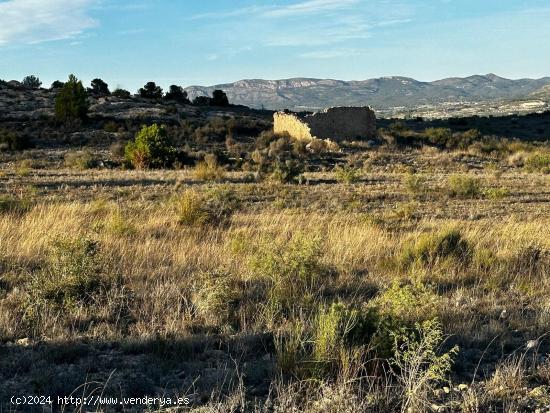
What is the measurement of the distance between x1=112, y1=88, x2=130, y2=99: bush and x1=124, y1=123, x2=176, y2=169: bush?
26929 mm

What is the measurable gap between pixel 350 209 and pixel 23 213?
24.6 feet

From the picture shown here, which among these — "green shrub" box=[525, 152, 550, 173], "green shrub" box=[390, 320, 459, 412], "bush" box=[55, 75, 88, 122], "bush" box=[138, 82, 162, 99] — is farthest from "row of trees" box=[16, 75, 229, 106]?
"green shrub" box=[390, 320, 459, 412]

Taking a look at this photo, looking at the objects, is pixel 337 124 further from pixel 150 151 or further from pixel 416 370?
pixel 416 370

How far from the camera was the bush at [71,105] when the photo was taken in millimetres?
37844

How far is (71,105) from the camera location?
38156mm

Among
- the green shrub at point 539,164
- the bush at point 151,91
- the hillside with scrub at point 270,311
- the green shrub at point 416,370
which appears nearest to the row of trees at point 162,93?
the bush at point 151,91

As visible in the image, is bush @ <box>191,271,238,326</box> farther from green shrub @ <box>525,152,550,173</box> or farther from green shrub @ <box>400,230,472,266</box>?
green shrub @ <box>525,152,550,173</box>

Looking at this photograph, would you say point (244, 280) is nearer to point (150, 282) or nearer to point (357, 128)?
point (150, 282)

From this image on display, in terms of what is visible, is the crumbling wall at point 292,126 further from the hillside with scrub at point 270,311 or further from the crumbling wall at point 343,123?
the hillside with scrub at point 270,311

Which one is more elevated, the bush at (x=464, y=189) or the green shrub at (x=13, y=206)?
the green shrub at (x=13, y=206)

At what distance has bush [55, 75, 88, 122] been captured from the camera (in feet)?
124

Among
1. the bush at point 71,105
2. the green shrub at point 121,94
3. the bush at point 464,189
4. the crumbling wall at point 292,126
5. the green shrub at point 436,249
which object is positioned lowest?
the bush at point 464,189

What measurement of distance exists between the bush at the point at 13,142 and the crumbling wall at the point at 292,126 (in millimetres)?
14584

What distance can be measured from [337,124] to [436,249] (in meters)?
26.4
